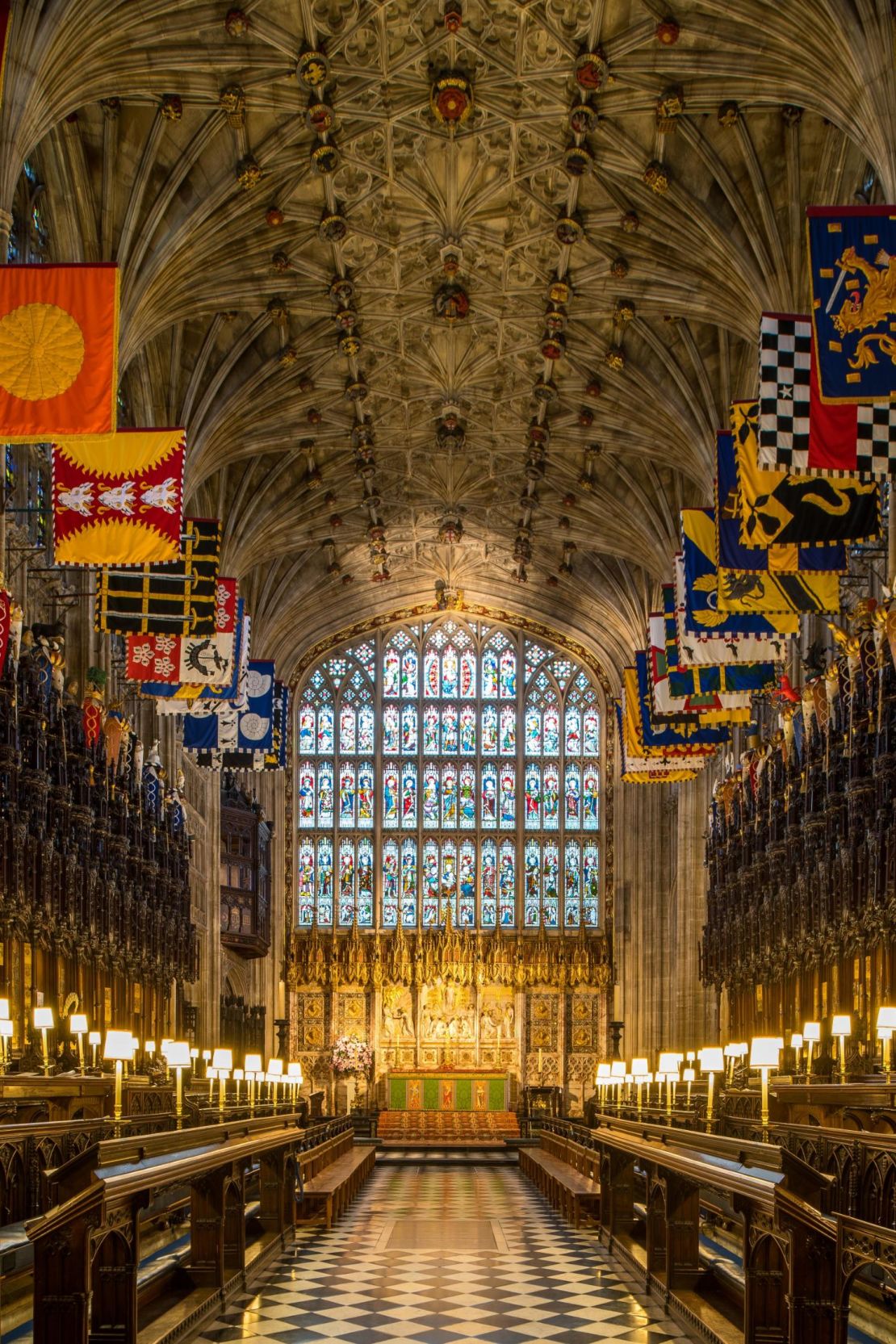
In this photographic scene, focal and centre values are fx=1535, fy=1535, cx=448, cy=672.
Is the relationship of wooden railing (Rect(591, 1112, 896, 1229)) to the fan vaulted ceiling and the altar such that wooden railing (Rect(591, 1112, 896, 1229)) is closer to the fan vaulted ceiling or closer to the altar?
the fan vaulted ceiling

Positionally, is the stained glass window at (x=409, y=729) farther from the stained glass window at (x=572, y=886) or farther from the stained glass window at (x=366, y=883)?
the stained glass window at (x=572, y=886)

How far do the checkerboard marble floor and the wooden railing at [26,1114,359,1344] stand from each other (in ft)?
1.16

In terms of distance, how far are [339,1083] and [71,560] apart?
2936 cm

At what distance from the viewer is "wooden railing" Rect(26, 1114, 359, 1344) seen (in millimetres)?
7504

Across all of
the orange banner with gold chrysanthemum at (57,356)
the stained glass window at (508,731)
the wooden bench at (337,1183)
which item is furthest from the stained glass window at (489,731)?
the orange banner with gold chrysanthemum at (57,356)

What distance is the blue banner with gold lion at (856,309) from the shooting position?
543 inches

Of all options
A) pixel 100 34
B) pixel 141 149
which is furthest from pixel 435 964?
pixel 100 34

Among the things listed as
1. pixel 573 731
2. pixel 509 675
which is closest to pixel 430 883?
pixel 573 731

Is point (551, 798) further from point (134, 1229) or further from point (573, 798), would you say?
point (134, 1229)

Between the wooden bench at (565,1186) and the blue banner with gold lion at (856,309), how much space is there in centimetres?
1002

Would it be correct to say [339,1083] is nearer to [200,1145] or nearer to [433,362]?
[433,362]

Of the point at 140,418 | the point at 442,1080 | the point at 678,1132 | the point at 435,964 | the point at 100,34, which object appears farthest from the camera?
the point at 435,964

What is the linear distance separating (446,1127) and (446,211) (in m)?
23.4

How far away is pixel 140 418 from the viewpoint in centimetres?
3039
